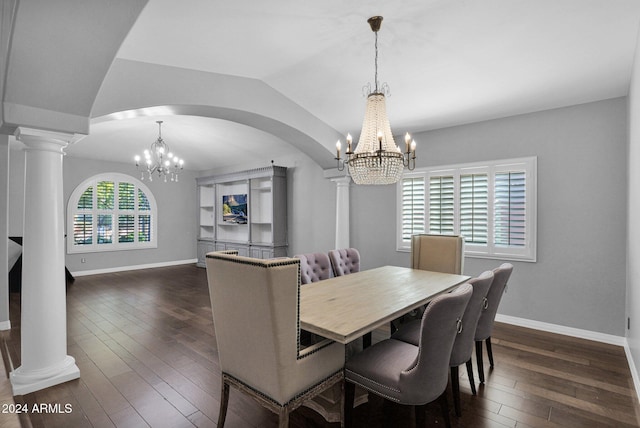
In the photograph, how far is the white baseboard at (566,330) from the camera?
3.21 m

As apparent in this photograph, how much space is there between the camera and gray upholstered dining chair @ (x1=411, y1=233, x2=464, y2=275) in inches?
136

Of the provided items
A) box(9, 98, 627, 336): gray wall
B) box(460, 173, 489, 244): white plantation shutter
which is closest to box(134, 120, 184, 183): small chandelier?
box(9, 98, 627, 336): gray wall

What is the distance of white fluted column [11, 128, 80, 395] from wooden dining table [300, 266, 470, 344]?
1.95 m

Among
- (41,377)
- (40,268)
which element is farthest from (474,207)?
(41,377)

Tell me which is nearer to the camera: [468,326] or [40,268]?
[468,326]

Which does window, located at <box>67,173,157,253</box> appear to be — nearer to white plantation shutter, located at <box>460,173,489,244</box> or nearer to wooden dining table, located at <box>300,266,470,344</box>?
wooden dining table, located at <box>300,266,470,344</box>

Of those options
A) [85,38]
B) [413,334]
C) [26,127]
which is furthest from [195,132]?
[413,334]

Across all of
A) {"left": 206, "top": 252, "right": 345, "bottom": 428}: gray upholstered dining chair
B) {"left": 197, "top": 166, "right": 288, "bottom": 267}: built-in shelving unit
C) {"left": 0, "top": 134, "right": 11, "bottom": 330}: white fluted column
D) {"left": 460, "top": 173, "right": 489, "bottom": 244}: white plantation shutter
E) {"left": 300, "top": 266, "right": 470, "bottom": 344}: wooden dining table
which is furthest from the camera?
{"left": 197, "top": 166, "right": 288, "bottom": 267}: built-in shelving unit

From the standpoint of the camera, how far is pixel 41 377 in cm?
240

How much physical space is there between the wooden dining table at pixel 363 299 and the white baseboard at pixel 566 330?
4.43 feet

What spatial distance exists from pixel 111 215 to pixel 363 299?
7.07 metres

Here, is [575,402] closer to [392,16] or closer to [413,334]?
[413,334]

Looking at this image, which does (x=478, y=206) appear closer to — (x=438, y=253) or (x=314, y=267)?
(x=438, y=253)

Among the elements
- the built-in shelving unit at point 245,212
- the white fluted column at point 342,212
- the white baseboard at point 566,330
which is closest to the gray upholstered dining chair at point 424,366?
the white baseboard at point 566,330
